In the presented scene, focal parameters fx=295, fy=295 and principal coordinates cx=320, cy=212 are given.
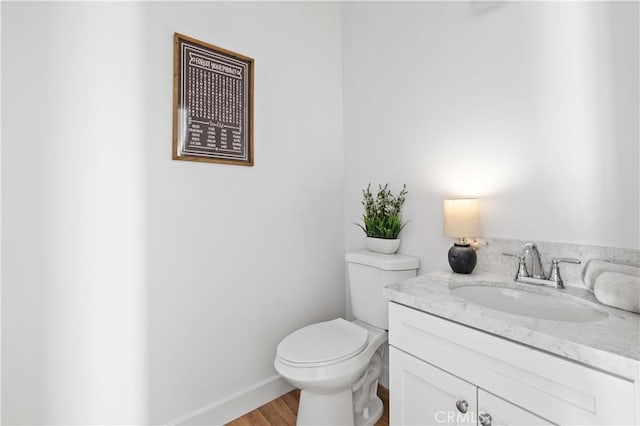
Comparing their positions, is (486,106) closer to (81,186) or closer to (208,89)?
(208,89)

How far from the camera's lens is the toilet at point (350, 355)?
45.9 inches

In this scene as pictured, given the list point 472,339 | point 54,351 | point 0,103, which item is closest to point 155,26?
point 0,103

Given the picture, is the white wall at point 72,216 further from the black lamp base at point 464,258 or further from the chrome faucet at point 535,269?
the chrome faucet at point 535,269

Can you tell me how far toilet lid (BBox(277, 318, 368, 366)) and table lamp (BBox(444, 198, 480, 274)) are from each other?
20.8 inches

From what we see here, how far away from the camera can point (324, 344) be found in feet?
4.24

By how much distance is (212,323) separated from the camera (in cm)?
143

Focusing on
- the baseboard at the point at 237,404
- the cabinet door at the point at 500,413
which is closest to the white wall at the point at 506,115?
the cabinet door at the point at 500,413

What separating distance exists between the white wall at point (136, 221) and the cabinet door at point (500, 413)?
1079 millimetres

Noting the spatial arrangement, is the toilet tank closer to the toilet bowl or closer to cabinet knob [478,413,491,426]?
the toilet bowl

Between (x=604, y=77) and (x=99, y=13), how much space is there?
1856 mm

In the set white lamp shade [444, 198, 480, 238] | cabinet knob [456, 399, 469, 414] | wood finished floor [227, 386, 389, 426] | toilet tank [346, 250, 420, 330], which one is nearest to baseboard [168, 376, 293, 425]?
wood finished floor [227, 386, 389, 426]

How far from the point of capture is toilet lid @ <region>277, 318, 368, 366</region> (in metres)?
1.18

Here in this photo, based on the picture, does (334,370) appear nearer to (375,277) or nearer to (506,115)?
(375,277)

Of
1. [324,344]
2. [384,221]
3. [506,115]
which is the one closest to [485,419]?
[324,344]
